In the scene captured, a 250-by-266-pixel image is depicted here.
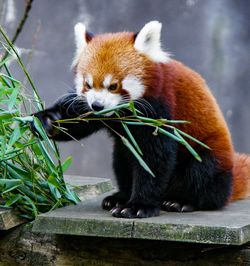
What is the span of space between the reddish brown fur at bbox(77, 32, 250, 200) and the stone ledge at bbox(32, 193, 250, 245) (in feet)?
1.22

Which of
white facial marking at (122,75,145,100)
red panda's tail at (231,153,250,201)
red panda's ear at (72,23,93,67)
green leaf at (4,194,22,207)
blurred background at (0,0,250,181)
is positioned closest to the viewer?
white facial marking at (122,75,145,100)

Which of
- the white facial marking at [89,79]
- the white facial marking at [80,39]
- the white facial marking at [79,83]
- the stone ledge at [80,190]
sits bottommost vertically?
the stone ledge at [80,190]

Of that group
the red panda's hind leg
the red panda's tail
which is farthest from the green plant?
the red panda's tail

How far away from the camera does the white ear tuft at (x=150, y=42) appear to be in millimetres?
3080

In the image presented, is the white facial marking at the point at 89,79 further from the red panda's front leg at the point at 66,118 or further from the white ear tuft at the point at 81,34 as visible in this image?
the white ear tuft at the point at 81,34

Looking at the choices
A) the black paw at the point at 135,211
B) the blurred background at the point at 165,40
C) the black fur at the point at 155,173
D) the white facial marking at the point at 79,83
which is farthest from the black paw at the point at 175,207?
the blurred background at the point at 165,40

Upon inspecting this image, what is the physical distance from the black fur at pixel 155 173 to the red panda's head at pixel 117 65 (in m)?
0.11

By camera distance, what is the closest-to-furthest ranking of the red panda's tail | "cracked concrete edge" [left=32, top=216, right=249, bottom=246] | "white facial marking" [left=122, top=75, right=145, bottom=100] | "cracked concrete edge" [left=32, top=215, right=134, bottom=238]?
"cracked concrete edge" [left=32, top=216, right=249, bottom=246] < "cracked concrete edge" [left=32, top=215, right=134, bottom=238] < "white facial marking" [left=122, top=75, right=145, bottom=100] < the red panda's tail

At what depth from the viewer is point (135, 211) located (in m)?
2.92

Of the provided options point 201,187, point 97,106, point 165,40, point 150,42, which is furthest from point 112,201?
point 165,40

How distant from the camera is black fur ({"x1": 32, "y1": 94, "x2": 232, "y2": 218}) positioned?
3.03 meters

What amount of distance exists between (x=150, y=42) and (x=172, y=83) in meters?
0.20

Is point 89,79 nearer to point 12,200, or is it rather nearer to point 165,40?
point 12,200

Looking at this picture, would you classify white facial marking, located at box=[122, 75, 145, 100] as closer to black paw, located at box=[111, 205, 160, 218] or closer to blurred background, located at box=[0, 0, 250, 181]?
black paw, located at box=[111, 205, 160, 218]
